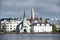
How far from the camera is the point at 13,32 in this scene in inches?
578

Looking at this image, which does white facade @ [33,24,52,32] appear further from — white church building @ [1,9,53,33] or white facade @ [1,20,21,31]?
white facade @ [1,20,21,31]

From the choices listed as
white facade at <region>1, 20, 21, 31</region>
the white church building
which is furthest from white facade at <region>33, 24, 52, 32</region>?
white facade at <region>1, 20, 21, 31</region>

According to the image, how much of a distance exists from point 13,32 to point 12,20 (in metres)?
1.32

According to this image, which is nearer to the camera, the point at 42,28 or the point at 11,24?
the point at 42,28

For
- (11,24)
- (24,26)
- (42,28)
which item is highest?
(11,24)

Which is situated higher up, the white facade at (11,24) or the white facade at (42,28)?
the white facade at (11,24)

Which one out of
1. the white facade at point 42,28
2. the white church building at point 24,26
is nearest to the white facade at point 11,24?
the white church building at point 24,26

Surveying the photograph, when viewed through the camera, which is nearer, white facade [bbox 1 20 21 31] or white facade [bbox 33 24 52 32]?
A: white facade [bbox 33 24 52 32]

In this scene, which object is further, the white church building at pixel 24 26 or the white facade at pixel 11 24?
the white facade at pixel 11 24

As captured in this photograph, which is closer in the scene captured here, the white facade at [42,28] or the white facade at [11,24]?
the white facade at [42,28]

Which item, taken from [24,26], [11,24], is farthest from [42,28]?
[11,24]

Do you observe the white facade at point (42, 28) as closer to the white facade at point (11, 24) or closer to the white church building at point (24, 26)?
the white church building at point (24, 26)

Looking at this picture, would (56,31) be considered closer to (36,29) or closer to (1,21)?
(36,29)

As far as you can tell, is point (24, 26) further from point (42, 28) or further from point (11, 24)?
point (42, 28)
